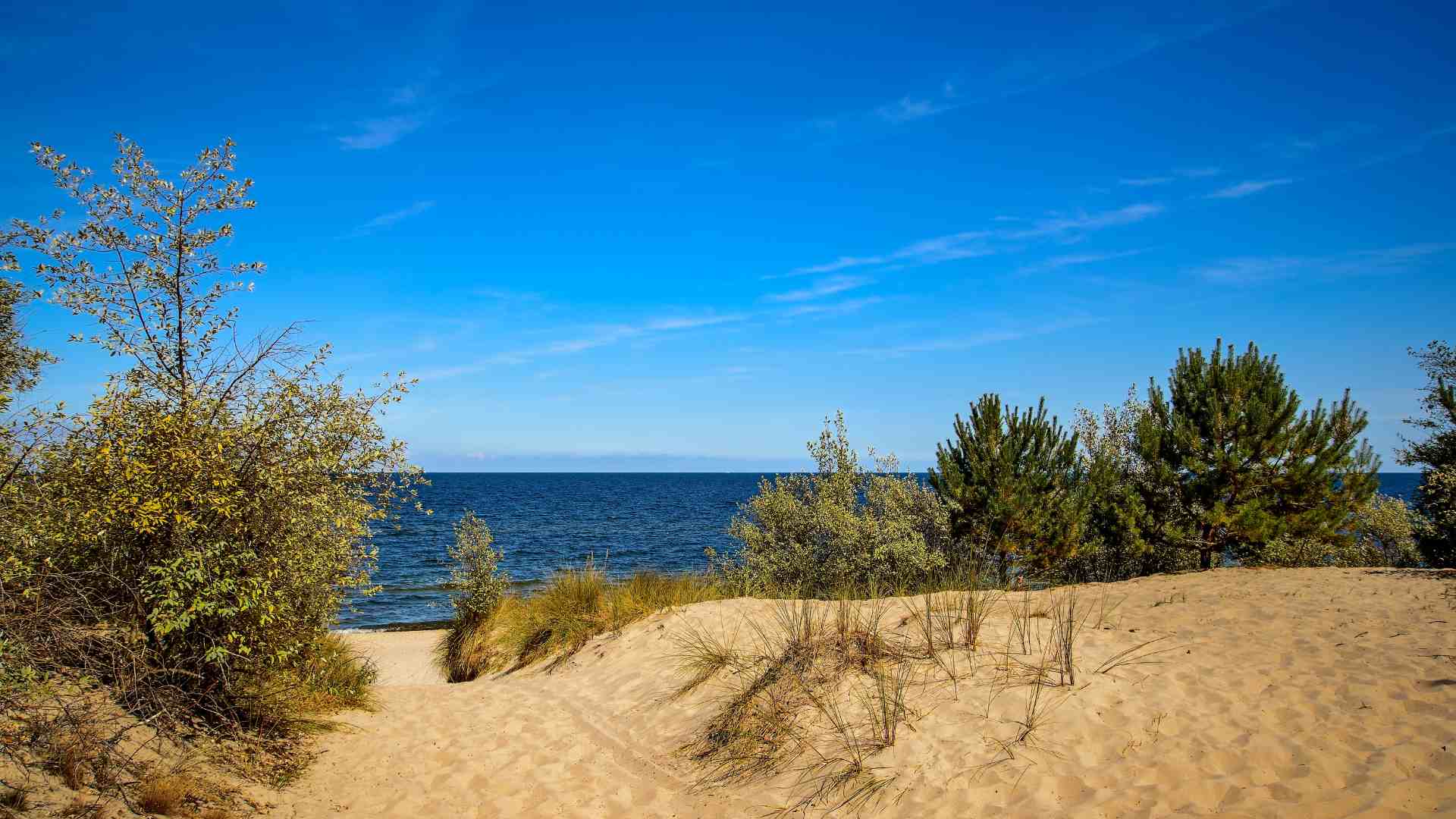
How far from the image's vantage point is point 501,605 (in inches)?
611

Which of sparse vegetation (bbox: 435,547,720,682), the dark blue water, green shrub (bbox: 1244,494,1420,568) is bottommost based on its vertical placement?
the dark blue water

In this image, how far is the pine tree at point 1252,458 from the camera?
15.6 meters

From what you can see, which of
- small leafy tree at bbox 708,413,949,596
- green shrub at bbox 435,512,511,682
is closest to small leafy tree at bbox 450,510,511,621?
green shrub at bbox 435,512,511,682

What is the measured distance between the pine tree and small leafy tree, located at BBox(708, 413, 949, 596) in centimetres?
568

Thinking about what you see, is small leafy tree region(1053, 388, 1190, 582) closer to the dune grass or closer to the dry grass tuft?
the dune grass

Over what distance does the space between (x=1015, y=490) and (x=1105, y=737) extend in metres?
10.6

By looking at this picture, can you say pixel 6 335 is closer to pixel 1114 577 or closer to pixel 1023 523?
pixel 1023 523

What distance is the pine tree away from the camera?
15.6 m

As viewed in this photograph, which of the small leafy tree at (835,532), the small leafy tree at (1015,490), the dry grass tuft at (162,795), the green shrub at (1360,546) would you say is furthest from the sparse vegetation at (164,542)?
the green shrub at (1360,546)

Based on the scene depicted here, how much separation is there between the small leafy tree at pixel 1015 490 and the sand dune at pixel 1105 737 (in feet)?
17.1

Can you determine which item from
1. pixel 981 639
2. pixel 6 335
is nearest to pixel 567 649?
pixel 981 639

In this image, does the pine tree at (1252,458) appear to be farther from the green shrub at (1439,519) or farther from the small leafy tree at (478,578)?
the small leafy tree at (478,578)

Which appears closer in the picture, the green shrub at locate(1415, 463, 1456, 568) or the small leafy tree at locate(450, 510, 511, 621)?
the green shrub at locate(1415, 463, 1456, 568)

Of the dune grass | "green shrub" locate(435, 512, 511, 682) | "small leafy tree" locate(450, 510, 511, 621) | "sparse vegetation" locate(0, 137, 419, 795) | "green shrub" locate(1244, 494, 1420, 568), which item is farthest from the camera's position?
"green shrub" locate(1244, 494, 1420, 568)
